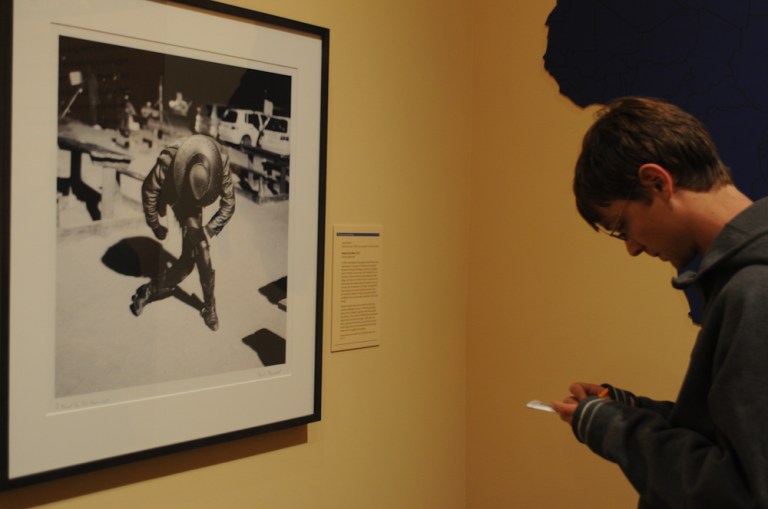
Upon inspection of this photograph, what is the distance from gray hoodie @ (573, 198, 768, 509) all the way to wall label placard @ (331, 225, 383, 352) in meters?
0.66

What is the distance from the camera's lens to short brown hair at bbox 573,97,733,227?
0.94 m

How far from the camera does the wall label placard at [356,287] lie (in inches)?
59.6

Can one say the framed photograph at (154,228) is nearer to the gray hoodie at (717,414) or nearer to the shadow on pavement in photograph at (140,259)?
the shadow on pavement in photograph at (140,259)

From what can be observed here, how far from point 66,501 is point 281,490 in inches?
17.7

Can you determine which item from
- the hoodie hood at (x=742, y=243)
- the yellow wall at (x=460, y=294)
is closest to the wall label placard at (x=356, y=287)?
the yellow wall at (x=460, y=294)

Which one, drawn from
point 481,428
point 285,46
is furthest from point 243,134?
point 481,428

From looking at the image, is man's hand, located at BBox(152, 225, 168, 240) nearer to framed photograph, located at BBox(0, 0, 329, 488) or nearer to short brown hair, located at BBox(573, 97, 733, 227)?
framed photograph, located at BBox(0, 0, 329, 488)

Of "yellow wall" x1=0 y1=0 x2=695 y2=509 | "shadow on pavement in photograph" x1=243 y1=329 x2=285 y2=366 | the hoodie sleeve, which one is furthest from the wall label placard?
the hoodie sleeve

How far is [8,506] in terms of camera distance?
1082 mm

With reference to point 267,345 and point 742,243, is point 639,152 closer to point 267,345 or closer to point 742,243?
point 742,243

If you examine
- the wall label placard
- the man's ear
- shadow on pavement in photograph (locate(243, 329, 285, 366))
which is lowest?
shadow on pavement in photograph (locate(243, 329, 285, 366))

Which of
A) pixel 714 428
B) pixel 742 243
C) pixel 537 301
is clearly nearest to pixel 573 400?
pixel 714 428

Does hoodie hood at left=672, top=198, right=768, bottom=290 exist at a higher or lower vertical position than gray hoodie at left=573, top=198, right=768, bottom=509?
higher

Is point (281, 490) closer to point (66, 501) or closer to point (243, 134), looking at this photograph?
point (66, 501)
